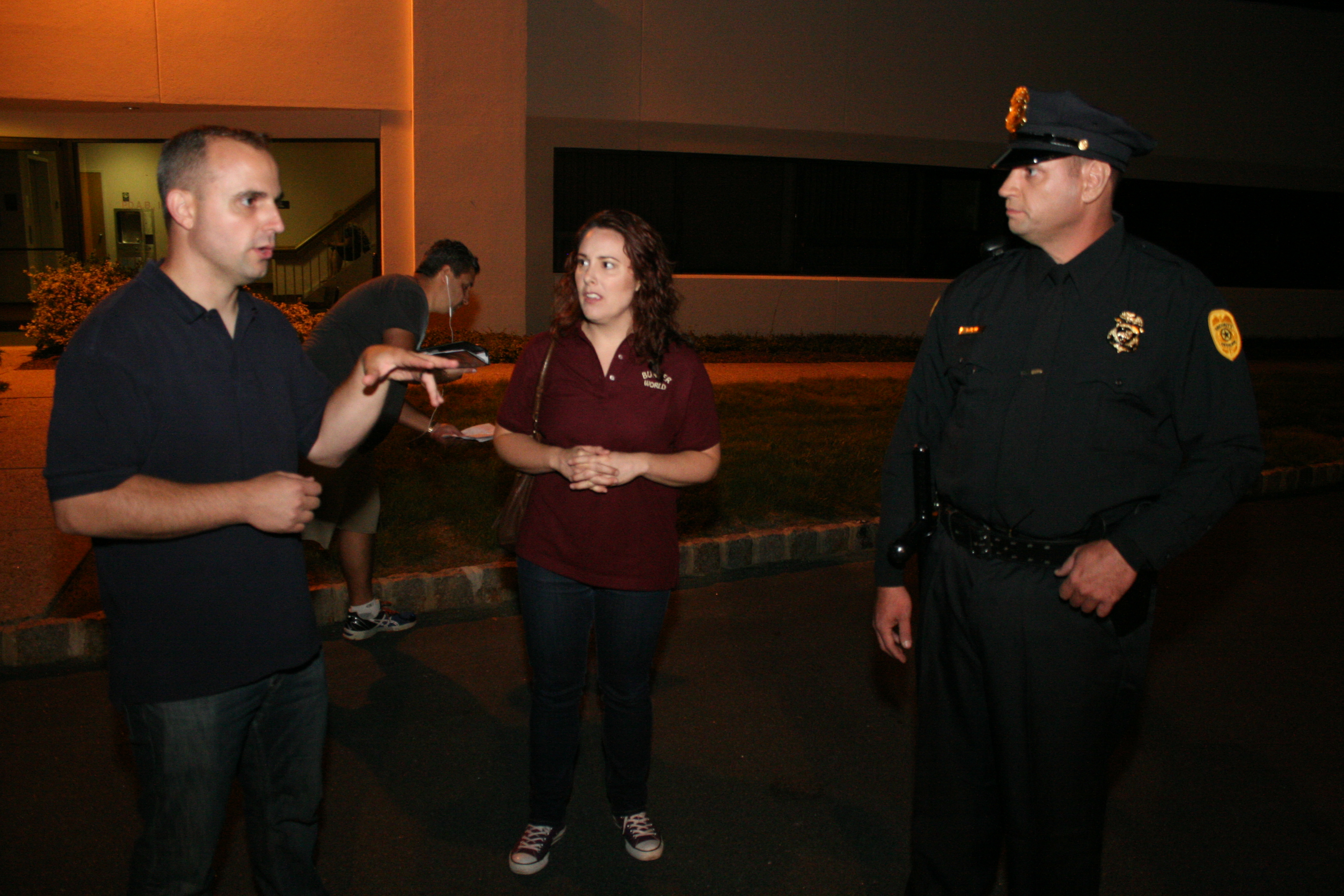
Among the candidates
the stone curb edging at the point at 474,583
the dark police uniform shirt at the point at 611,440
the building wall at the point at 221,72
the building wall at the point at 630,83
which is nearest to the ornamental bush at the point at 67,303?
the building wall at the point at 221,72

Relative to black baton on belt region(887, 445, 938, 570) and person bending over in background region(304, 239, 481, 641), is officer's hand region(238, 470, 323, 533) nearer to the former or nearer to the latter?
black baton on belt region(887, 445, 938, 570)

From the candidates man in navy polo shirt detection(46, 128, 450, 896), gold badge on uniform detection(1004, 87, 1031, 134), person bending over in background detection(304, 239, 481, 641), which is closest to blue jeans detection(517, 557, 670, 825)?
man in navy polo shirt detection(46, 128, 450, 896)

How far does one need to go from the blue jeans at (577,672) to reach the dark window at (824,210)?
40.9 ft

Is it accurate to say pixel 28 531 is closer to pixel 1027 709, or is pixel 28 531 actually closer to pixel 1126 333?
pixel 1027 709

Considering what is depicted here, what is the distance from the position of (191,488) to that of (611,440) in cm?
137

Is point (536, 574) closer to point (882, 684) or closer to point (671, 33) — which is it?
point (882, 684)

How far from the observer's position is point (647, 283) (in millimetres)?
3344

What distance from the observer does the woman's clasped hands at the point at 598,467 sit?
3131 millimetres

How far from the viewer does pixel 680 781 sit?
4.09 m

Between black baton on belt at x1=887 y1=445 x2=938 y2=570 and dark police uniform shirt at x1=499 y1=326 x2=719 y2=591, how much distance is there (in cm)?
69

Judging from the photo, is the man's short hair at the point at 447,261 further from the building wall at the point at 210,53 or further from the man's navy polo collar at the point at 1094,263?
the building wall at the point at 210,53

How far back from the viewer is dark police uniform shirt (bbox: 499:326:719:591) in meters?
3.33

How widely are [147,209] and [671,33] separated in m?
8.87

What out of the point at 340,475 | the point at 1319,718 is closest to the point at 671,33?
the point at 340,475
